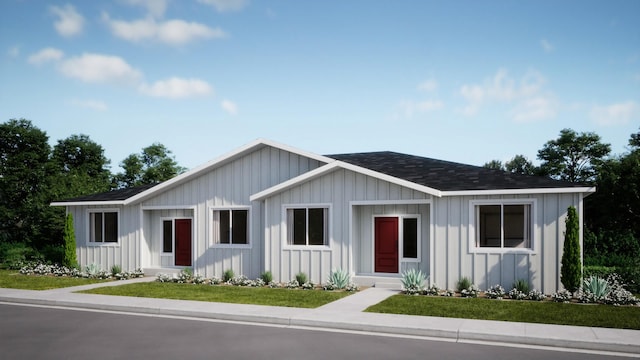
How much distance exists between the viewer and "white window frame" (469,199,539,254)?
16125 millimetres

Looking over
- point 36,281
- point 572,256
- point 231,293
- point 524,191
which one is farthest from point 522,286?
point 36,281

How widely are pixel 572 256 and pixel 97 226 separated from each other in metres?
18.6

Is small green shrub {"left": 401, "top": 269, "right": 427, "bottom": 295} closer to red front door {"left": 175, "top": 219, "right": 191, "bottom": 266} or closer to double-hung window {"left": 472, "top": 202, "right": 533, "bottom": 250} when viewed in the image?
double-hung window {"left": 472, "top": 202, "right": 533, "bottom": 250}

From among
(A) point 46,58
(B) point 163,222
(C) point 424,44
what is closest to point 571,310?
(C) point 424,44

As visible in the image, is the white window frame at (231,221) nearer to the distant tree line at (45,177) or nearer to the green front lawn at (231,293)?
the green front lawn at (231,293)

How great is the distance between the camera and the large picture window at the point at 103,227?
2411 cm

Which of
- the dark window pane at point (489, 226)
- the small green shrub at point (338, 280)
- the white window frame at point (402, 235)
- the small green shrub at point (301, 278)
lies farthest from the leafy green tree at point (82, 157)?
the dark window pane at point (489, 226)

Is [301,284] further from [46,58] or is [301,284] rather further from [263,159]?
[46,58]

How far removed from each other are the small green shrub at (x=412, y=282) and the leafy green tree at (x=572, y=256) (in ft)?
12.5

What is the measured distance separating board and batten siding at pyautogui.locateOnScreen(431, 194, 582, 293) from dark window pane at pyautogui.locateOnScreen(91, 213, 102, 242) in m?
14.6

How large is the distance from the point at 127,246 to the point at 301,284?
340 inches

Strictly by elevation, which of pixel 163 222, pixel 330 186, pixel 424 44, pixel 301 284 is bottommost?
pixel 301 284

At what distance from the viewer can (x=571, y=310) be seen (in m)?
13.2

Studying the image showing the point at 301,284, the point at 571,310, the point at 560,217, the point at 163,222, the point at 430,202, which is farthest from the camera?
the point at 163,222
